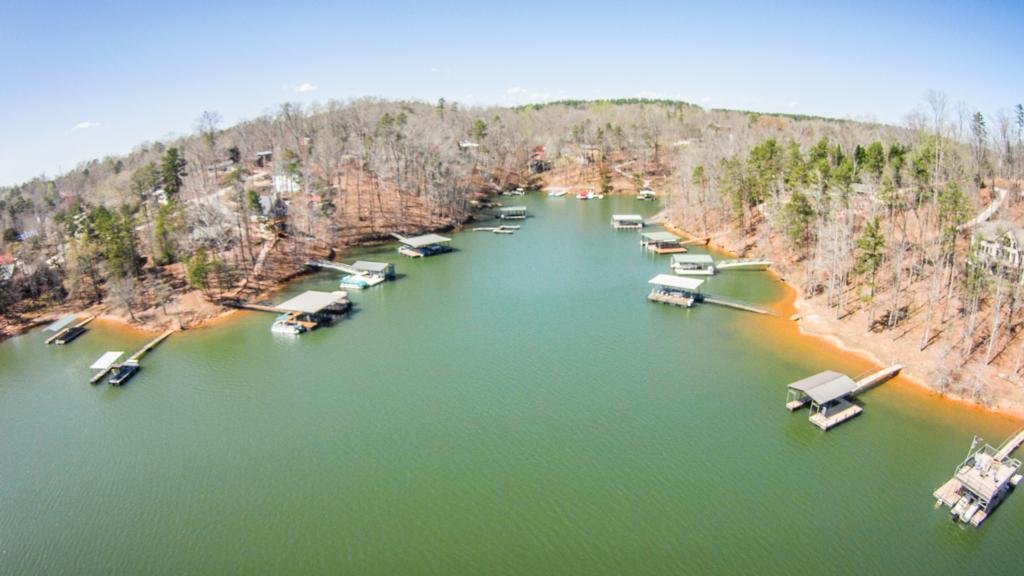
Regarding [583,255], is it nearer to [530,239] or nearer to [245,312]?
[530,239]

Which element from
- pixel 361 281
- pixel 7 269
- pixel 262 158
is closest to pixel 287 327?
pixel 361 281

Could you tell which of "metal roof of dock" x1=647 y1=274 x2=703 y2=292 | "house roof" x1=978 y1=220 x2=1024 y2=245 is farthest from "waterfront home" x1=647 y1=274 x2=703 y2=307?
"house roof" x1=978 y1=220 x2=1024 y2=245

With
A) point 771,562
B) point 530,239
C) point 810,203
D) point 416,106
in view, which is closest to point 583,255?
point 530,239

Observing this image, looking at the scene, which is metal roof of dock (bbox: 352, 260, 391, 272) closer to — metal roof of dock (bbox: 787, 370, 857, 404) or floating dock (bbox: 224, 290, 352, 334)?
floating dock (bbox: 224, 290, 352, 334)

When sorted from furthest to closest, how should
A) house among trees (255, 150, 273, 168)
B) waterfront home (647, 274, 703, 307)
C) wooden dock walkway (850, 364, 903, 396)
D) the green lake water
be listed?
house among trees (255, 150, 273, 168), waterfront home (647, 274, 703, 307), wooden dock walkway (850, 364, 903, 396), the green lake water

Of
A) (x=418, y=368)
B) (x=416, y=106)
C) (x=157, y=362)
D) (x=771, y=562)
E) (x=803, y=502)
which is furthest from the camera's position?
(x=416, y=106)

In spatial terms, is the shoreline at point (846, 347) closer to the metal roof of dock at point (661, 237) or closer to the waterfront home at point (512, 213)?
the metal roof of dock at point (661, 237)

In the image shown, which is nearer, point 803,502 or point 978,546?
point 978,546
